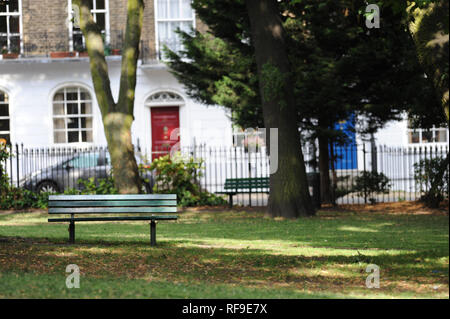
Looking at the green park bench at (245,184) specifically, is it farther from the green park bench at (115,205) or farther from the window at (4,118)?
the window at (4,118)

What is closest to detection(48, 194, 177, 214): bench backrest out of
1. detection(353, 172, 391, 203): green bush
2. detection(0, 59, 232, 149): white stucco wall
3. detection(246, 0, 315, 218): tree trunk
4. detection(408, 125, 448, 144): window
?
detection(246, 0, 315, 218): tree trunk

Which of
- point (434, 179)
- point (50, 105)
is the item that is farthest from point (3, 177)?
point (434, 179)

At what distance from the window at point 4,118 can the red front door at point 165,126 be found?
18.2 feet

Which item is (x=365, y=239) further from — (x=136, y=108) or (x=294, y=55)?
(x=136, y=108)

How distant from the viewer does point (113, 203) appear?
11.2 metres

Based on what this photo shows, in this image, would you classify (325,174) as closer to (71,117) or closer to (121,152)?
(121,152)

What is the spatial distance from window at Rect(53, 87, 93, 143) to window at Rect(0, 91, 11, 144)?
1.76 metres

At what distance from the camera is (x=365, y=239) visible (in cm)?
1235

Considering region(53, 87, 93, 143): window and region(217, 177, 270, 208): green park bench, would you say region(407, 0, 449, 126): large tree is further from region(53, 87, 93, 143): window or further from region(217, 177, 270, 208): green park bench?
region(53, 87, 93, 143): window

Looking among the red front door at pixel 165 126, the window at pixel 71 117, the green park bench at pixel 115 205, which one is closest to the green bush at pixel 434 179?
the green park bench at pixel 115 205

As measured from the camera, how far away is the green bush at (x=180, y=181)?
67.8 ft

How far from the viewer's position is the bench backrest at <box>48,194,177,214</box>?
11117 mm

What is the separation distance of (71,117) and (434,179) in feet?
47.5
